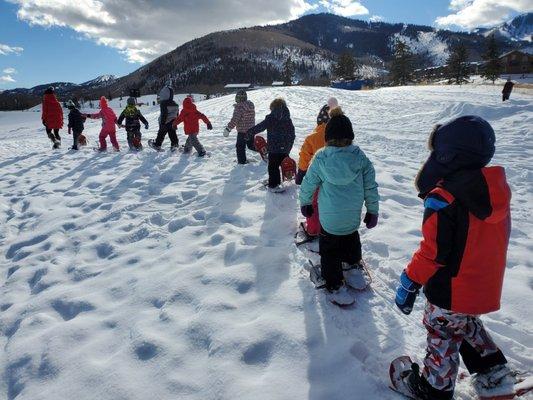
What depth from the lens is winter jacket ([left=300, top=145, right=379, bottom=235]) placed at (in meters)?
3.51

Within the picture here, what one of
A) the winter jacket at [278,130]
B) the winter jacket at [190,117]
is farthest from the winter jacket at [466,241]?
the winter jacket at [190,117]

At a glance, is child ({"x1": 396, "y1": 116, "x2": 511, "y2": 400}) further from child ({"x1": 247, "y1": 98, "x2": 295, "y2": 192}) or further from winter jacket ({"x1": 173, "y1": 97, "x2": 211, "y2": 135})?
winter jacket ({"x1": 173, "y1": 97, "x2": 211, "y2": 135})

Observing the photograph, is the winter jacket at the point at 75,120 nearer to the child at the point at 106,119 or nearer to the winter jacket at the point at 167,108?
the child at the point at 106,119

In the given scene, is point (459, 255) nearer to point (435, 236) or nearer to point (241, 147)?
point (435, 236)

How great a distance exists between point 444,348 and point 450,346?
46mm

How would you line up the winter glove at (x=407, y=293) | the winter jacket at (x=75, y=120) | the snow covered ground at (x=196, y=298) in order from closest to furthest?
1. the winter glove at (x=407, y=293)
2. the snow covered ground at (x=196, y=298)
3. the winter jacket at (x=75, y=120)

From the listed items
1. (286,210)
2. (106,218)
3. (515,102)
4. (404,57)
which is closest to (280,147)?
(286,210)

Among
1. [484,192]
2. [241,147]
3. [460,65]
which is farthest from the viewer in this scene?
[460,65]

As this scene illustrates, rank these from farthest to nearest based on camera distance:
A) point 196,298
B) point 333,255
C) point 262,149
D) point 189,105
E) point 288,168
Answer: point 189,105 → point 262,149 → point 288,168 → point 196,298 → point 333,255

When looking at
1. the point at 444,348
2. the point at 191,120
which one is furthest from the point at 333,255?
the point at 191,120

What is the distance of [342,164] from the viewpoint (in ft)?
11.4

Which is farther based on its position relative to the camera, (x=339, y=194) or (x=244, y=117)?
(x=244, y=117)

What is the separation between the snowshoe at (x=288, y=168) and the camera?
7062mm

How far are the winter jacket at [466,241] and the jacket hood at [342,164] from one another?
1208mm
